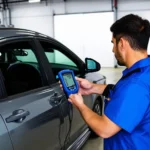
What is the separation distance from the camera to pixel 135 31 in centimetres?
137

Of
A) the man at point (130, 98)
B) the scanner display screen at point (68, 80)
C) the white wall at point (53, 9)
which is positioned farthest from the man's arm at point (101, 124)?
the white wall at point (53, 9)

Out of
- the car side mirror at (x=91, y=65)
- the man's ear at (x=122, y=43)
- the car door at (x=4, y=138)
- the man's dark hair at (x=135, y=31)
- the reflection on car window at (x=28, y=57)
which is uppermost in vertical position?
the man's dark hair at (x=135, y=31)

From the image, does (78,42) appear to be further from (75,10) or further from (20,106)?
(20,106)

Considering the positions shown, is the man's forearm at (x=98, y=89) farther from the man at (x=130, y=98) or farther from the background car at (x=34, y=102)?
the man at (x=130, y=98)

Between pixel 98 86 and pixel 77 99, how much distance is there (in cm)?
57

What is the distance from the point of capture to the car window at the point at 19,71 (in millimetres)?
2188

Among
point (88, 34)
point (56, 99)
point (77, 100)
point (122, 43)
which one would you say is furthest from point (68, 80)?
point (88, 34)

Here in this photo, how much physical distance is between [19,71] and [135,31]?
1.44m

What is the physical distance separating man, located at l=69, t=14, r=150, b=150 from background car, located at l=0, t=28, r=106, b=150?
50cm

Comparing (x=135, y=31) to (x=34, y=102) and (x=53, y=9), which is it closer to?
(x=34, y=102)

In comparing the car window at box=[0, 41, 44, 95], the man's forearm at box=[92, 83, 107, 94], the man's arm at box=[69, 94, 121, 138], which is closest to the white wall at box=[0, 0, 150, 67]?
the car window at box=[0, 41, 44, 95]

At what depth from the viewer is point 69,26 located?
1302cm

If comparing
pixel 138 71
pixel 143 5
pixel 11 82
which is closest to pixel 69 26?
pixel 143 5

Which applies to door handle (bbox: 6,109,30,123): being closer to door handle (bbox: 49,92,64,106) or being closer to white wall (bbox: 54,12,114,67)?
door handle (bbox: 49,92,64,106)
